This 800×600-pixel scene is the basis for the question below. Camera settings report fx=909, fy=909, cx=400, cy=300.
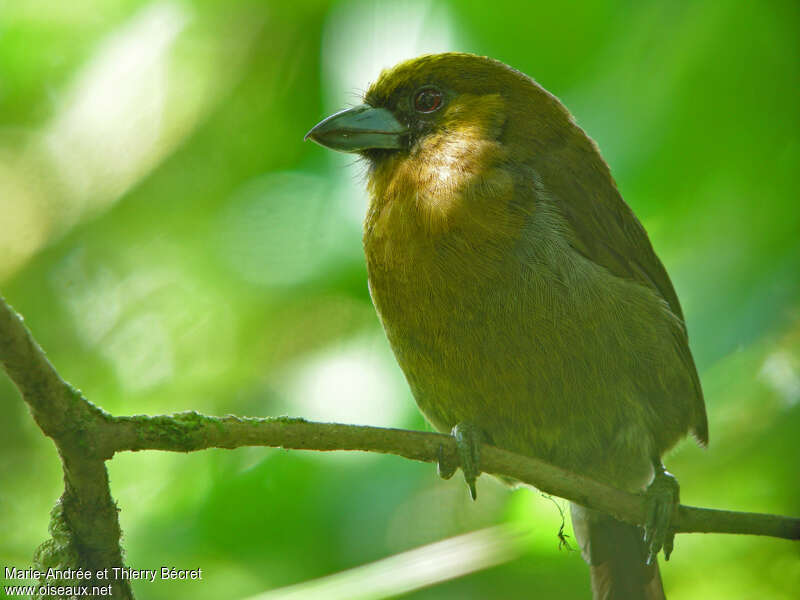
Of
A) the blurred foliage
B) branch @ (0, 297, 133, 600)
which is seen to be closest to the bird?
the blurred foliage

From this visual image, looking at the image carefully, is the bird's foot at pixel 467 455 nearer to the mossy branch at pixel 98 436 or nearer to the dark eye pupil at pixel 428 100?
the mossy branch at pixel 98 436

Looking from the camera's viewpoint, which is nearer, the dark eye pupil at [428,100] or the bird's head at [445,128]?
the bird's head at [445,128]

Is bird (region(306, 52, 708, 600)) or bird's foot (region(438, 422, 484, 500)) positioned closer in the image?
bird's foot (region(438, 422, 484, 500))

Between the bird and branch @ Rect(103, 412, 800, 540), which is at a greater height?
the bird

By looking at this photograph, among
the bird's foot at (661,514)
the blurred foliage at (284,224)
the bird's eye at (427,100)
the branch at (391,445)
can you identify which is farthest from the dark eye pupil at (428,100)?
the bird's foot at (661,514)

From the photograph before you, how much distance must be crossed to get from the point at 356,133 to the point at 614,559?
4.85ft

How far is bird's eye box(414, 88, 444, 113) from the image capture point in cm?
272

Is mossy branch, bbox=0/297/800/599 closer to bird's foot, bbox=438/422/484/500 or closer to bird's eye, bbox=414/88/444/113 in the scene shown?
bird's foot, bbox=438/422/484/500

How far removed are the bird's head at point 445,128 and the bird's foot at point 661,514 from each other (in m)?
0.92

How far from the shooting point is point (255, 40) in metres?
3.04

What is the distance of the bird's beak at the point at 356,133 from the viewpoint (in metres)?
2.70

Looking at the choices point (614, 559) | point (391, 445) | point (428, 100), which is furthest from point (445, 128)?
point (614, 559)

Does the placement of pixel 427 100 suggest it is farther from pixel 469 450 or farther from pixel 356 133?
pixel 469 450

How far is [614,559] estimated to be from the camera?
8.81ft
